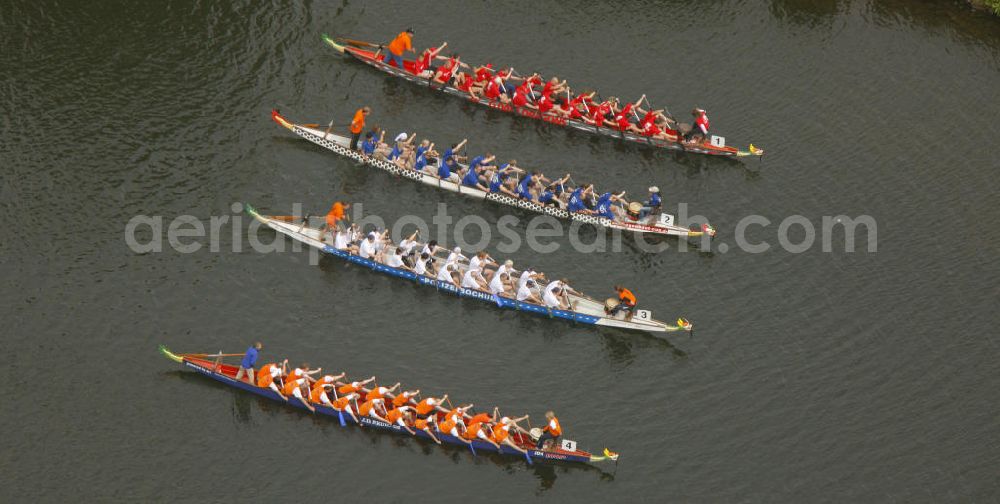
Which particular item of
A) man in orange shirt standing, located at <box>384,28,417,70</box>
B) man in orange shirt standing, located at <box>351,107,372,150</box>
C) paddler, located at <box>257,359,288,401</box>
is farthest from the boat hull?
man in orange shirt standing, located at <box>384,28,417,70</box>

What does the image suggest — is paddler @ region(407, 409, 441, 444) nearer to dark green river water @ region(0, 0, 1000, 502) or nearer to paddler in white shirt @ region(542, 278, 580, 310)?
dark green river water @ region(0, 0, 1000, 502)

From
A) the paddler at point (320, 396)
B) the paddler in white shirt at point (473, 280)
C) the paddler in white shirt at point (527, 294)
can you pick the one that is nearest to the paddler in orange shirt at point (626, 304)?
the paddler in white shirt at point (527, 294)

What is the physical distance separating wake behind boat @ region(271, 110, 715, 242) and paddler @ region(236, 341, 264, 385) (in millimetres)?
13893

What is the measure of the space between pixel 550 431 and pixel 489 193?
15.2m

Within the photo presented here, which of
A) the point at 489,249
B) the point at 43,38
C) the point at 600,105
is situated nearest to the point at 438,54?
the point at 600,105

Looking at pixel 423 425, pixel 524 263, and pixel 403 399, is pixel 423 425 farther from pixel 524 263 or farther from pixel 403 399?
pixel 524 263

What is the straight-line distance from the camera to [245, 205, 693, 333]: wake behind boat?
50562mm

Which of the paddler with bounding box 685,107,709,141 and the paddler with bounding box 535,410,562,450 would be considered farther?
the paddler with bounding box 685,107,709,141

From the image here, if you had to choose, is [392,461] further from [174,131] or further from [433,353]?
[174,131]

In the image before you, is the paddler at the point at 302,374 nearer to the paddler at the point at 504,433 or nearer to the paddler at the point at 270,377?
the paddler at the point at 270,377

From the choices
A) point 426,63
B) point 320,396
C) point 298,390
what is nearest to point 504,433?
point 320,396

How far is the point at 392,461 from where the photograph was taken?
148 feet

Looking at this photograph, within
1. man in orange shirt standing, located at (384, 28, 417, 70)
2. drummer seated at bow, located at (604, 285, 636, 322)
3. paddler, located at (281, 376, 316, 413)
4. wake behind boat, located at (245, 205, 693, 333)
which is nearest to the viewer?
paddler, located at (281, 376, 316, 413)

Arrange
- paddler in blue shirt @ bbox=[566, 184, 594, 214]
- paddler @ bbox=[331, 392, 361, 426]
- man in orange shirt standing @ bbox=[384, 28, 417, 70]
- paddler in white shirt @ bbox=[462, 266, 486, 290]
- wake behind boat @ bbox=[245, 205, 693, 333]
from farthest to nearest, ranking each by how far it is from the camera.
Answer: man in orange shirt standing @ bbox=[384, 28, 417, 70] < paddler in blue shirt @ bbox=[566, 184, 594, 214] < paddler in white shirt @ bbox=[462, 266, 486, 290] < wake behind boat @ bbox=[245, 205, 693, 333] < paddler @ bbox=[331, 392, 361, 426]
